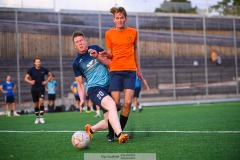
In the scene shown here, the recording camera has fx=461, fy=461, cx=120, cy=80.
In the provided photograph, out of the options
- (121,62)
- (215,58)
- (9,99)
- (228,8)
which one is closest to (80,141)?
(121,62)

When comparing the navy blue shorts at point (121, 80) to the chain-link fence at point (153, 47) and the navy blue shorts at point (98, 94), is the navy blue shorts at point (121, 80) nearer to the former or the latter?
the navy blue shorts at point (98, 94)

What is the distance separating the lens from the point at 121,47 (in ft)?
29.3

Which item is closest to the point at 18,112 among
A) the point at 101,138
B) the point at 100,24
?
the point at 100,24

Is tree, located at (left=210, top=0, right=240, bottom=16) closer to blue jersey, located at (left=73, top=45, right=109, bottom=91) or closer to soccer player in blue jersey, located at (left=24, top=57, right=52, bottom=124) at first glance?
soccer player in blue jersey, located at (left=24, top=57, right=52, bottom=124)

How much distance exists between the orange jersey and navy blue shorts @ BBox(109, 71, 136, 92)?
0.30ft

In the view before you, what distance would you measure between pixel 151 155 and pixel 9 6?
22788 millimetres

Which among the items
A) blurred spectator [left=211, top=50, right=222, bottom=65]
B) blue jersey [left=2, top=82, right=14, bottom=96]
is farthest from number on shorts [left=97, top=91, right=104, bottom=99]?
blurred spectator [left=211, top=50, right=222, bottom=65]

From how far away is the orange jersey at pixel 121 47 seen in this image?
29.3 ft

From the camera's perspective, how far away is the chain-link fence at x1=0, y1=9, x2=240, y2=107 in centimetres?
2697

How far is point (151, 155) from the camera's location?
19.4ft

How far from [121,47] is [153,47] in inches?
927

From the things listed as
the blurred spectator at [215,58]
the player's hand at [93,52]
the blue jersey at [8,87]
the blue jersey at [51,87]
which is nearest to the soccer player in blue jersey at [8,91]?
the blue jersey at [8,87]

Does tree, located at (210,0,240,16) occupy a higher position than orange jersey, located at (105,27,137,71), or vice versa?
tree, located at (210,0,240,16)

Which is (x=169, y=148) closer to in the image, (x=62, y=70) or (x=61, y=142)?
(x=61, y=142)
